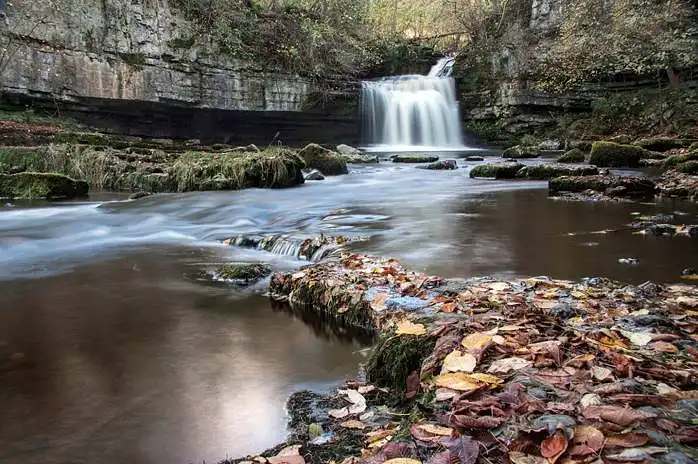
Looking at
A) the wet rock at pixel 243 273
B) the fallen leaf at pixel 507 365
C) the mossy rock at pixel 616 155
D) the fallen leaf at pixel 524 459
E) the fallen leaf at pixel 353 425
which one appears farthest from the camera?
the mossy rock at pixel 616 155

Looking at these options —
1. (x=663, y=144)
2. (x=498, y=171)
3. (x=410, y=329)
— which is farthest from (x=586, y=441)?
(x=663, y=144)

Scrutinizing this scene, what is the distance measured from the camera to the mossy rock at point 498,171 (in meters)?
14.7

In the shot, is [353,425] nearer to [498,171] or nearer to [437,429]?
[437,429]

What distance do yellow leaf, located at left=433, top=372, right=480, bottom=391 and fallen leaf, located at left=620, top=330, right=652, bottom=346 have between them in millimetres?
1008

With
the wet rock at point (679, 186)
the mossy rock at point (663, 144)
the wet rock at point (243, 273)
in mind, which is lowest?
the wet rock at point (243, 273)

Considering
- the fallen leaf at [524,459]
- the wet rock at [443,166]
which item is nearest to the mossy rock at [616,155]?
the wet rock at [443,166]

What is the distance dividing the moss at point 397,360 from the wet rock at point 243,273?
2.66 meters

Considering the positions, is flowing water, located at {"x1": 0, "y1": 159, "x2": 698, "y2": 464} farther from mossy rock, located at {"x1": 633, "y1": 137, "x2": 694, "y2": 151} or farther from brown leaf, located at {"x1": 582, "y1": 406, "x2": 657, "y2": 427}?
mossy rock, located at {"x1": 633, "y1": 137, "x2": 694, "y2": 151}

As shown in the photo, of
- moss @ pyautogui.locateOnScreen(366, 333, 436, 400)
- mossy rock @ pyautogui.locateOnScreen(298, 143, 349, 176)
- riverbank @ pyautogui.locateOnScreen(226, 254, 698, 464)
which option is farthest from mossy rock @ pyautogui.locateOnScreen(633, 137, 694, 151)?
moss @ pyautogui.locateOnScreen(366, 333, 436, 400)

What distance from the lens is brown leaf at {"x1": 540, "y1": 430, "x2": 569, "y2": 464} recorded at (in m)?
1.69

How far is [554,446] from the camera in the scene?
1737mm

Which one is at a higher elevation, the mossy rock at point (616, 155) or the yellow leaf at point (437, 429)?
the mossy rock at point (616, 155)

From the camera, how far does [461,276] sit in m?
4.97

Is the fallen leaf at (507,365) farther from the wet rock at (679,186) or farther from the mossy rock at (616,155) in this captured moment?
the mossy rock at (616,155)
